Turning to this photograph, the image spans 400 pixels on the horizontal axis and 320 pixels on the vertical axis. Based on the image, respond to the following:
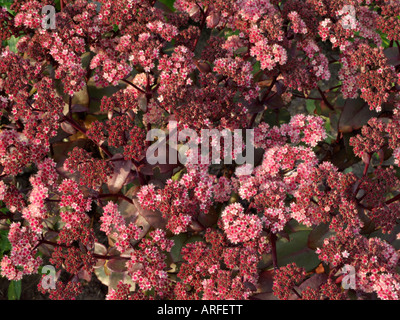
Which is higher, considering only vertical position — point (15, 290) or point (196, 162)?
point (196, 162)

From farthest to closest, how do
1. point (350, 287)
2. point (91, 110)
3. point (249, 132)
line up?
1. point (91, 110)
2. point (249, 132)
3. point (350, 287)

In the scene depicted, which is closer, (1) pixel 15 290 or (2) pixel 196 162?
(2) pixel 196 162

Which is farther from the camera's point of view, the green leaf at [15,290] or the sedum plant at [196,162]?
the green leaf at [15,290]

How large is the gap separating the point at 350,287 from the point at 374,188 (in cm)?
61

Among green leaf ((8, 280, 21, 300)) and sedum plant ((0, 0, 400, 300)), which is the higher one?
sedum plant ((0, 0, 400, 300))

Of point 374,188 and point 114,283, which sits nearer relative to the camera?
point 374,188

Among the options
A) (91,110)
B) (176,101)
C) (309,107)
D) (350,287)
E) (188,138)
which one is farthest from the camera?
(309,107)

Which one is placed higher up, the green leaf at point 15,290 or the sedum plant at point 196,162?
the sedum plant at point 196,162

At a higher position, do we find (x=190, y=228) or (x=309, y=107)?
(x=309, y=107)

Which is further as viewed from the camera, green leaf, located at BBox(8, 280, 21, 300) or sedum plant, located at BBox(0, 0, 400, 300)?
green leaf, located at BBox(8, 280, 21, 300)

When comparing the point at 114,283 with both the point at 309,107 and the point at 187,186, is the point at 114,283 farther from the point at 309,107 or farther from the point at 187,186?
the point at 309,107
